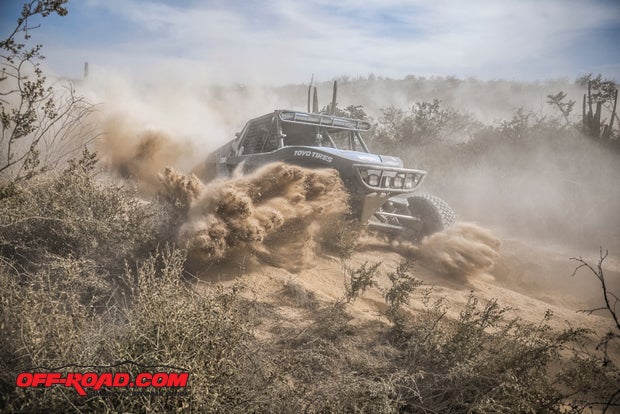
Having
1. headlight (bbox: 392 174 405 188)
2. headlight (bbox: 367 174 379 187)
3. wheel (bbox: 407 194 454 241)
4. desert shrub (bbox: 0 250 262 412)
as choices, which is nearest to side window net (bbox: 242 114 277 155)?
headlight (bbox: 367 174 379 187)

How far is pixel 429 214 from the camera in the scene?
6.63m

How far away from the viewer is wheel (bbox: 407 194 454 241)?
6461 millimetres

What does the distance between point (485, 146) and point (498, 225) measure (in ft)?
14.3

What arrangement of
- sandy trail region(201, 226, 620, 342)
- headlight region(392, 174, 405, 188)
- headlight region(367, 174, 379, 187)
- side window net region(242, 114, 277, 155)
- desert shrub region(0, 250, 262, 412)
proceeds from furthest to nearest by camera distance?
side window net region(242, 114, 277, 155)
headlight region(392, 174, 405, 188)
headlight region(367, 174, 379, 187)
sandy trail region(201, 226, 620, 342)
desert shrub region(0, 250, 262, 412)

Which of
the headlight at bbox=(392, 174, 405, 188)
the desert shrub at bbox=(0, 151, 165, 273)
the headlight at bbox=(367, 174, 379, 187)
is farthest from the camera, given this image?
the headlight at bbox=(392, 174, 405, 188)

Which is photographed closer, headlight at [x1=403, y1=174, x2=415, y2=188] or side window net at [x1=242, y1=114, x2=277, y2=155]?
headlight at [x1=403, y1=174, x2=415, y2=188]

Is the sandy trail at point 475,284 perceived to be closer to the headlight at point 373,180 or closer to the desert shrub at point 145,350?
the desert shrub at point 145,350

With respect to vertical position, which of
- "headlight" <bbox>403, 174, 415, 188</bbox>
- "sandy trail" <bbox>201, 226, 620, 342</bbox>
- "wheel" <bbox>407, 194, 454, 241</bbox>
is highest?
"headlight" <bbox>403, 174, 415, 188</bbox>

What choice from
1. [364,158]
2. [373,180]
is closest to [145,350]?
[373,180]

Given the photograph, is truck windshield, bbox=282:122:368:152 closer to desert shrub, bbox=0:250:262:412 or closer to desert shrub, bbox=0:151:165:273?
desert shrub, bbox=0:151:165:273

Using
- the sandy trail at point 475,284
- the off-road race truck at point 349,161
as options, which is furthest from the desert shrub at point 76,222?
the off-road race truck at point 349,161

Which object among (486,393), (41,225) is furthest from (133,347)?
(41,225)

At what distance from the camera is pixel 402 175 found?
545 cm

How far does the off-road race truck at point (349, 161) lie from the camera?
16.8ft
